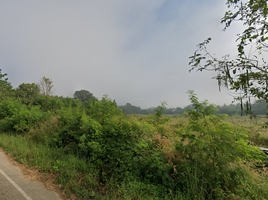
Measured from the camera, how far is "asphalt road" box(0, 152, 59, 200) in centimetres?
300

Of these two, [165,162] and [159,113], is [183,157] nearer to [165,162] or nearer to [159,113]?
[165,162]

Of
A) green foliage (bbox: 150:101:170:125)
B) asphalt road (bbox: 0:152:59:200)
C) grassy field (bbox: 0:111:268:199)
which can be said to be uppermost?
green foliage (bbox: 150:101:170:125)

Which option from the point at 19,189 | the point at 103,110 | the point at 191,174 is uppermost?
the point at 103,110

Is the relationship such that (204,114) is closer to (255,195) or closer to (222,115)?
(222,115)

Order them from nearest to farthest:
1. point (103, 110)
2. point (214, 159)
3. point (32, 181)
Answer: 1. point (214, 159)
2. point (32, 181)
3. point (103, 110)

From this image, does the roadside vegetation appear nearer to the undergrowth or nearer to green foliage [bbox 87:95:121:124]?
the undergrowth

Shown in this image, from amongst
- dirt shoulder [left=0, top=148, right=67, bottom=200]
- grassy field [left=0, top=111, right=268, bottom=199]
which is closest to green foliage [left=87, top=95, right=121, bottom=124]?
grassy field [left=0, top=111, right=268, bottom=199]

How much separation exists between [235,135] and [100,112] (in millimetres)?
5212

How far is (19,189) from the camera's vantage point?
3.24 meters

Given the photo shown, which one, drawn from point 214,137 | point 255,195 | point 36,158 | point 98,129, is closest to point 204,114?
point 214,137

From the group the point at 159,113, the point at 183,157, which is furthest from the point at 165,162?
the point at 159,113

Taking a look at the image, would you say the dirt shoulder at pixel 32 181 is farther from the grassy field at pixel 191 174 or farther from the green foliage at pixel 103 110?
the green foliage at pixel 103 110

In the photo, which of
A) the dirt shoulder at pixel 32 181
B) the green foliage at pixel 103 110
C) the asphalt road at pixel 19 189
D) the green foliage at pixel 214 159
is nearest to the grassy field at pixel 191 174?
the green foliage at pixel 214 159

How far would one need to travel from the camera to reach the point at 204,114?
346 cm
